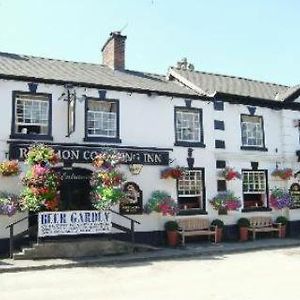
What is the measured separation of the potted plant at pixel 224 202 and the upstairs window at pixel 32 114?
7544mm

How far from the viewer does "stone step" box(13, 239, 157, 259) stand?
14000mm

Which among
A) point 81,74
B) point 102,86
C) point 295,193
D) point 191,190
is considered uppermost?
point 81,74

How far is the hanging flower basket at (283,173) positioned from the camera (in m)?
20.0

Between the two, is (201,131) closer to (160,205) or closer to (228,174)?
(228,174)

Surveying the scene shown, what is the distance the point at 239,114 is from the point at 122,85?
5.92 meters

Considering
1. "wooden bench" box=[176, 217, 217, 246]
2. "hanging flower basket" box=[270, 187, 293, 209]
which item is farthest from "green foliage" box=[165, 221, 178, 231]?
"hanging flower basket" box=[270, 187, 293, 209]

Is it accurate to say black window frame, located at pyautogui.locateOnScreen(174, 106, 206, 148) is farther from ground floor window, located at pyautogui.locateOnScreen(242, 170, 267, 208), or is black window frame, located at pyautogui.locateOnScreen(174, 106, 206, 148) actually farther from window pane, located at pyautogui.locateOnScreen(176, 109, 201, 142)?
ground floor window, located at pyautogui.locateOnScreen(242, 170, 267, 208)

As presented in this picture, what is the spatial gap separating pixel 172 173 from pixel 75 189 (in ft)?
12.9

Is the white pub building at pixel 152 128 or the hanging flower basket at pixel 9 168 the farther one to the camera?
the white pub building at pixel 152 128

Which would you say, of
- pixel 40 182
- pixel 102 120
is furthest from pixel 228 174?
pixel 40 182

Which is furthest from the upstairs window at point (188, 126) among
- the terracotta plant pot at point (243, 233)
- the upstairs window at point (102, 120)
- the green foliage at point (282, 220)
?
the green foliage at point (282, 220)

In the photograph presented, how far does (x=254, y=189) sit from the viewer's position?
19984 millimetres

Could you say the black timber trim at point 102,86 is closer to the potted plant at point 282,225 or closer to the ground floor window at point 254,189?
the ground floor window at point 254,189

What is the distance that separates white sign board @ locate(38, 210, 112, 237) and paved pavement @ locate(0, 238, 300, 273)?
3.56 ft
